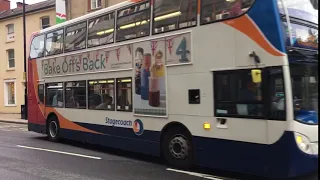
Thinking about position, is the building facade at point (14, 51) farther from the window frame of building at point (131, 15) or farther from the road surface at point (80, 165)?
the window frame of building at point (131, 15)

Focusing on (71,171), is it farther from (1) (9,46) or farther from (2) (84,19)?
(1) (9,46)

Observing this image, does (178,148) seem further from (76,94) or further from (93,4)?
(93,4)

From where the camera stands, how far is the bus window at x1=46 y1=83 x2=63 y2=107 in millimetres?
11859

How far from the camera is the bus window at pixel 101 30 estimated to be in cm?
970

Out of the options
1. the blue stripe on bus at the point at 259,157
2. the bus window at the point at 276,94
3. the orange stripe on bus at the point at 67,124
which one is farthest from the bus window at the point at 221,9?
the orange stripe on bus at the point at 67,124

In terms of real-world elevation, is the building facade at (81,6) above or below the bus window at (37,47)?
above

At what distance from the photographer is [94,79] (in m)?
10.3

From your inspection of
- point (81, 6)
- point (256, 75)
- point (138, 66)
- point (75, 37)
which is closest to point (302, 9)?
point (256, 75)

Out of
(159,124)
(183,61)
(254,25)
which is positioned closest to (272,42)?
(254,25)

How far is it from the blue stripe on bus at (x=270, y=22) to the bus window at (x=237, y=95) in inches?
28.0

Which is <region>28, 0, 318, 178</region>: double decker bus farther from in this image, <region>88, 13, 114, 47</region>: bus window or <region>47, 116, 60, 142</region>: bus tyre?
<region>47, 116, 60, 142</region>: bus tyre

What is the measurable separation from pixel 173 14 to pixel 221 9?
51.1 inches

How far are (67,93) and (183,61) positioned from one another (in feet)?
16.9

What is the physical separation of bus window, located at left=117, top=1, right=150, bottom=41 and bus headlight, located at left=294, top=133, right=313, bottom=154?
4180mm
